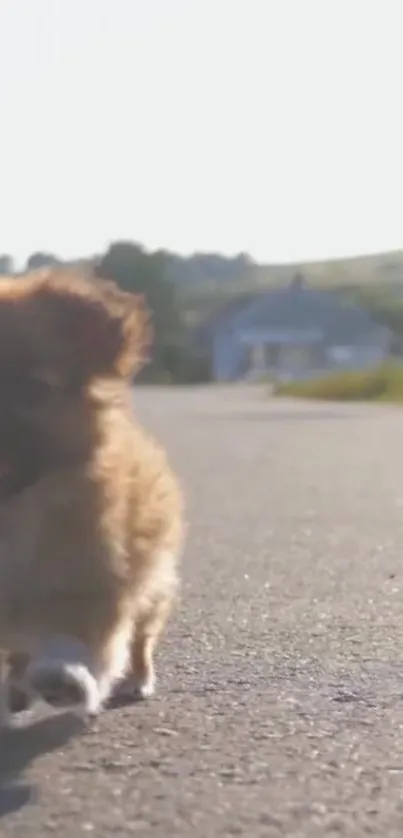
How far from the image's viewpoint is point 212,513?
8.58 meters

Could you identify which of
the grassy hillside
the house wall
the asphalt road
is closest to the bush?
the asphalt road

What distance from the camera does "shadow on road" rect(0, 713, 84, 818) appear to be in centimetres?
297

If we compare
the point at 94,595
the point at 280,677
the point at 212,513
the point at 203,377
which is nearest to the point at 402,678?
the point at 280,677

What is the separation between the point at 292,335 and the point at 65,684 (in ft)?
303

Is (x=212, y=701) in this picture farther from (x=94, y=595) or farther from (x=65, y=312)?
(x=65, y=312)

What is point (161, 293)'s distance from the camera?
60562 millimetres

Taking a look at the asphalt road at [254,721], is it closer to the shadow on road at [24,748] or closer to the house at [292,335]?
the shadow on road at [24,748]

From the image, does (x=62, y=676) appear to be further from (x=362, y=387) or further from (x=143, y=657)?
(x=362, y=387)

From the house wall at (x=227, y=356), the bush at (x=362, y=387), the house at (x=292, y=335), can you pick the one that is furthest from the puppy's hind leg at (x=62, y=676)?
the house at (x=292, y=335)

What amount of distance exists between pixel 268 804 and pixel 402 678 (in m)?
1.22

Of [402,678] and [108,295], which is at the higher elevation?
[108,295]

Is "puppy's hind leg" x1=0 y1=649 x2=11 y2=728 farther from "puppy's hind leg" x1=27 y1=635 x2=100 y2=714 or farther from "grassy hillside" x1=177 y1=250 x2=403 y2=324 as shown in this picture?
"grassy hillside" x1=177 y1=250 x2=403 y2=324

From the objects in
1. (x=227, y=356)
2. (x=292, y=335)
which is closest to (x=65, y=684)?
(x=227, y=356)

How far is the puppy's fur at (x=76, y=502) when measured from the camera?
3314 millimetres
